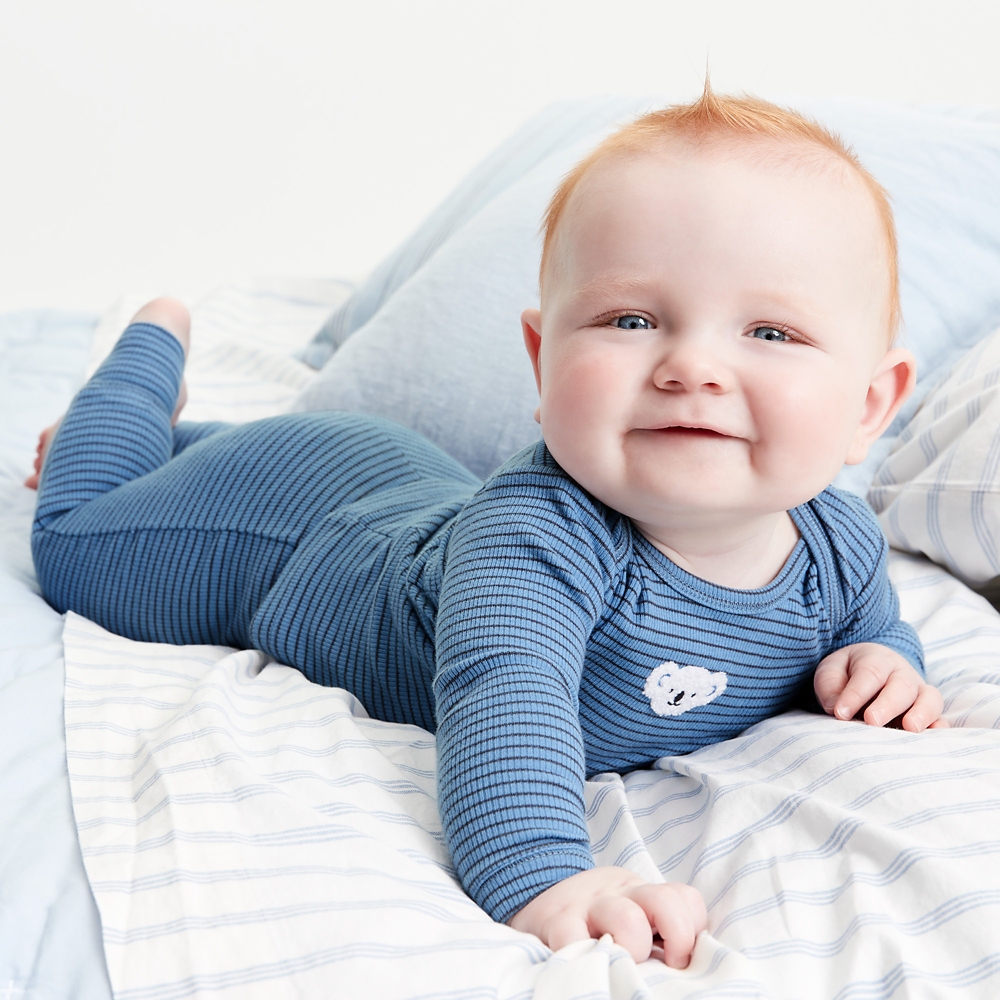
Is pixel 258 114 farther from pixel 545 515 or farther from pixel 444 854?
pixel 444 854

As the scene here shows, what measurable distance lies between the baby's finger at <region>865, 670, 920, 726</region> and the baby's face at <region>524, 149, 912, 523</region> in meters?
0.16

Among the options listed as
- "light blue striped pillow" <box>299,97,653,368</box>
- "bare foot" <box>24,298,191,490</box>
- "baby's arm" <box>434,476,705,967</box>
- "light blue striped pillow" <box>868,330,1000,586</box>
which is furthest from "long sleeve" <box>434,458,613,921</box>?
"light blue striped pillow" <box>299,97,653,368</box>

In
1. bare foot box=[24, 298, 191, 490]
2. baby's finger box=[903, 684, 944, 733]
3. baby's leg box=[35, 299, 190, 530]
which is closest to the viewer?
baby's finger box=[903, 684, 944, 733]

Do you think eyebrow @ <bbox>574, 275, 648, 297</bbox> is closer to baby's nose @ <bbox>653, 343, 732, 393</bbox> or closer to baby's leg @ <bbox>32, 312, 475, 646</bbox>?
baby's nose @ <bbox>653, 343, 732, 393</bbox>

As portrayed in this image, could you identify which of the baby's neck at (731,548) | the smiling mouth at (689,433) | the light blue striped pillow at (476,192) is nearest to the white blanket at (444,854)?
the baby's neck at (731,548)

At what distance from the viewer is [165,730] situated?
0.68 m

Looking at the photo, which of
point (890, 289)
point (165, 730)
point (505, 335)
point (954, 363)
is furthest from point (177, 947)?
point (954, 363)

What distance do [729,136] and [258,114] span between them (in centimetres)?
221

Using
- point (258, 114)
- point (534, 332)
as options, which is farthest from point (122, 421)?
point (258, 114)

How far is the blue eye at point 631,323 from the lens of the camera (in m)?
0.65

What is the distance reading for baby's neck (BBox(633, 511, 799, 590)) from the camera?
72 cm

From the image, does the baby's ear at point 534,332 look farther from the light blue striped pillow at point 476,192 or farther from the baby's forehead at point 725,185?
the light blue striped pillow at point 476,192

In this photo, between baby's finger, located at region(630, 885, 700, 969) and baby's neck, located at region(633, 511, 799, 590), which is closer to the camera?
baby's finger, located at region(630, 885, 700, 969)

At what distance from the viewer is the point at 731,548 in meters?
0.74
